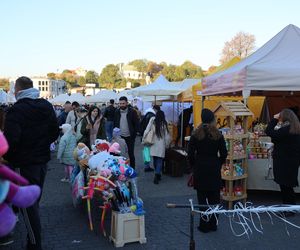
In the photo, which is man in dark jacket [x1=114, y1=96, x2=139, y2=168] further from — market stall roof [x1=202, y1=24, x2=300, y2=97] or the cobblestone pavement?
market stall roof [x1=202, y1=24, x2=300, y2=97]

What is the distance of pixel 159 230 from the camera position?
5242 mm

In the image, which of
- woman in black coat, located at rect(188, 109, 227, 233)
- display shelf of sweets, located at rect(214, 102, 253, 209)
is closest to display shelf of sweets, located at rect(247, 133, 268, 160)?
display shelf of sweets, located at rect(214, 102, 253, 209)

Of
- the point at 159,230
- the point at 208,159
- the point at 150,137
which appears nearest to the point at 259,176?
the point at 208,159

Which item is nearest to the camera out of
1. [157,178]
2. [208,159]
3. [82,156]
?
[208,159]

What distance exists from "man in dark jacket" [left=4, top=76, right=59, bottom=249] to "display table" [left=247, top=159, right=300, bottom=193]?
12.9 feet

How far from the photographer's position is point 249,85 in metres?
6.18

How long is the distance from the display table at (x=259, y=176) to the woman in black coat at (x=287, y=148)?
73 cm

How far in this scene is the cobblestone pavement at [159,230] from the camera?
15.5 ft

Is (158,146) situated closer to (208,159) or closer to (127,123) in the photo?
(127,123)

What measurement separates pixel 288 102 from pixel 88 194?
853cm

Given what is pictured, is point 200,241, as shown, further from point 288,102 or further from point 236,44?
point 236,44

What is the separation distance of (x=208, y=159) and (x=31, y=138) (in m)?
2.36

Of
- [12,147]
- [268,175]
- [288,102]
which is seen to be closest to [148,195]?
[268,175]

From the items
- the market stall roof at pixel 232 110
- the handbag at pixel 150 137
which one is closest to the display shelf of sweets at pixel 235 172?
the market stall roof at pixel 232 110
